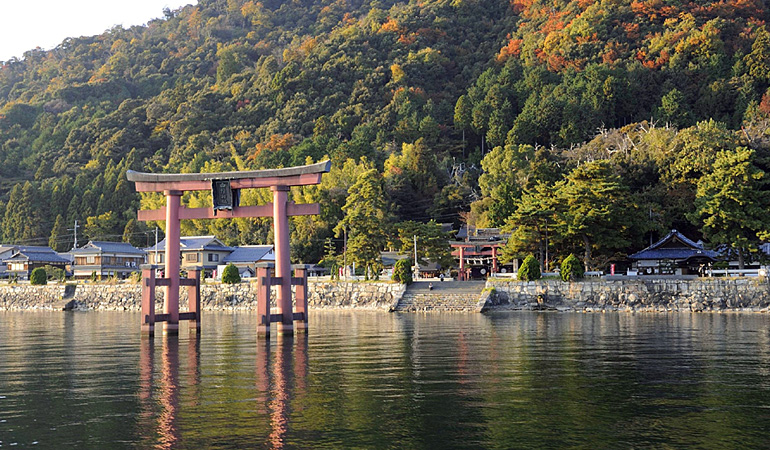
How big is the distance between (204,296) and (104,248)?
2312cm

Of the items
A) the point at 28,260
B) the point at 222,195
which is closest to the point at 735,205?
the point at 222,195

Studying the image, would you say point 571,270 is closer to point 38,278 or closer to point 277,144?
point 38,278

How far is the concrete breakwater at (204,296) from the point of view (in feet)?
173

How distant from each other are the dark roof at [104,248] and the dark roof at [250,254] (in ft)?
38.6

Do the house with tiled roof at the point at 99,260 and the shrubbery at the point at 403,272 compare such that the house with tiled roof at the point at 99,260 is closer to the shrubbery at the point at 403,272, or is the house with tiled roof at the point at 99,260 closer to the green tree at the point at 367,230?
the green tree at the point at 367,230

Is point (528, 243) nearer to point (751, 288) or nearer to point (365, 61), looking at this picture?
point (751, 288)

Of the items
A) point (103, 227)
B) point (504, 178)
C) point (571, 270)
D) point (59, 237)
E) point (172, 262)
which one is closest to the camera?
point (172, 262)

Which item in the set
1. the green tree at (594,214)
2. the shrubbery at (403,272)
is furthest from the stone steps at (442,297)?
the green tree at (594,214)

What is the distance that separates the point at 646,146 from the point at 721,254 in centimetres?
1533

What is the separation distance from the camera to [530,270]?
4916 centimetres

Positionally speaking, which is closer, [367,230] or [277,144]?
[367,230]

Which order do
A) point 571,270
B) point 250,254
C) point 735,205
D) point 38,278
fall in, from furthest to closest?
point 250,254 < point 38,278 < point 735,205 < point 571,270

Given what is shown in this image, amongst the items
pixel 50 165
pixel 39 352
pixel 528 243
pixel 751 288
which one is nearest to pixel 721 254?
pixel 751 288

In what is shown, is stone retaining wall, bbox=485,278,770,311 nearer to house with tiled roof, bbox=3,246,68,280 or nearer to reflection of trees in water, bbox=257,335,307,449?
reflection of trees in water, bbox=257,335,307,449
